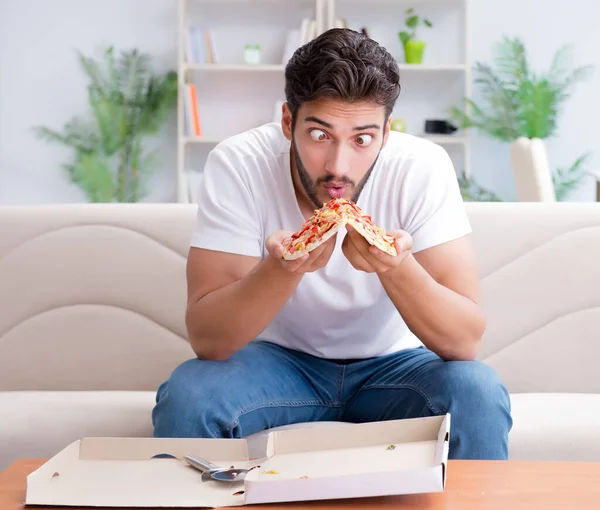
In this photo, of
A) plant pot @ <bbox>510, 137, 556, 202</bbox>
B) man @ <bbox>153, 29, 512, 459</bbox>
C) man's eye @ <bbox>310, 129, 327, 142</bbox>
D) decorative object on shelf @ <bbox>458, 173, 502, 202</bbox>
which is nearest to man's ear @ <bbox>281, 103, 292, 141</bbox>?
man @ <bbox>153, 29, 512, 459</bbox>

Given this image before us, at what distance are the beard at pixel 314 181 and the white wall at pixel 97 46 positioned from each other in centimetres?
423

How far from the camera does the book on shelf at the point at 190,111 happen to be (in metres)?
5.56

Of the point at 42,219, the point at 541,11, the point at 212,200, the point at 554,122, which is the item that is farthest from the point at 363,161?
the point at 541,11

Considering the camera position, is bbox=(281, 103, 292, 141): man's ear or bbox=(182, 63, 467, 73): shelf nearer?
bbox=(281, 103, 292, 141): man's ear

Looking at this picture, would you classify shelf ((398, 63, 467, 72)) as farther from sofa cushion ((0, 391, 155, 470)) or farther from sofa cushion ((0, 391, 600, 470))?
sofa cushion ((0, 391, 155, 470))

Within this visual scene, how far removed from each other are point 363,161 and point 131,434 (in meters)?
0.78

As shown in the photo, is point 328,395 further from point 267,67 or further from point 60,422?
point 267,67

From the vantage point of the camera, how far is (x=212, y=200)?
1795 mm

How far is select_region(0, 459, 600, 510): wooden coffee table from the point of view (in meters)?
1.07

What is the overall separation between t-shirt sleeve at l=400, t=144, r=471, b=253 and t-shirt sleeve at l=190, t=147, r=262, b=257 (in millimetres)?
320

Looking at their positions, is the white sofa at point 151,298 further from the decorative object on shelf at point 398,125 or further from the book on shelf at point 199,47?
the book on shelf at point 199,47

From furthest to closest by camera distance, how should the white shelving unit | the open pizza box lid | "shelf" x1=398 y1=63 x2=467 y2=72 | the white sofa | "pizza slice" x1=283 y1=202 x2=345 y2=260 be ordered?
1. the white shelving unit
2. "shelf" x1=398 y1=63 x2=467 y2=72
3. the white sofa
4. "pizza slice" x1=283 y1=202 x2=345 y2=260
5. the open pizza box lid

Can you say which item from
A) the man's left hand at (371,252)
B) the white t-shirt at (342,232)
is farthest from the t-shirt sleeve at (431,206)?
the man's left hand at (371,252)

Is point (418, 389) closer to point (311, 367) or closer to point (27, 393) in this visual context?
point (311, 367)
